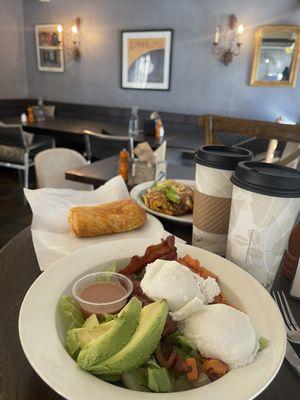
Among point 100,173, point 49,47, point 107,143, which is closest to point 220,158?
point 100,173

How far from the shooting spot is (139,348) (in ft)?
1.51

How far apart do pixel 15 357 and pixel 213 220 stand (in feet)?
1.76

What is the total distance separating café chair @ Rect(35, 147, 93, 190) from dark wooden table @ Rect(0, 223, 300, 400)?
1.44 m

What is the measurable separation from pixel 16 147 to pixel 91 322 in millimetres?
3628

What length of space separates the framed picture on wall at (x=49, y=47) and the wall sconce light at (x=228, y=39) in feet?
8.73

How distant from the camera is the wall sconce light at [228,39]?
13.0ft

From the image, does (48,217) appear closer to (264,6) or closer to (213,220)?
(213,220)

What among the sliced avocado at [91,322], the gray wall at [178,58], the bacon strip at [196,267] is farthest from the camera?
the gray wall at [178,58]

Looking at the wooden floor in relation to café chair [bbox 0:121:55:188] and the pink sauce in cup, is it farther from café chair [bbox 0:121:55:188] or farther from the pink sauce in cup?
the pink sauce in cup

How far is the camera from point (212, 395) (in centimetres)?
43

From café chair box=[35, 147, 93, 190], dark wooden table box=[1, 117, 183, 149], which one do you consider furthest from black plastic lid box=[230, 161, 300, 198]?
dark wooden table box=[1, 117, 183, 149]

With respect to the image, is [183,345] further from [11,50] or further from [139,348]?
[11,50]

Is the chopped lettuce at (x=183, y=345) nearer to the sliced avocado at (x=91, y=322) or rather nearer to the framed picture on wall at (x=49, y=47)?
the sliced avocado at (x=91, y=322)

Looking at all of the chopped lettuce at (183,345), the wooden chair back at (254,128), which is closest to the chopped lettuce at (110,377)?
→ the chopped lettuce at (183,345)
